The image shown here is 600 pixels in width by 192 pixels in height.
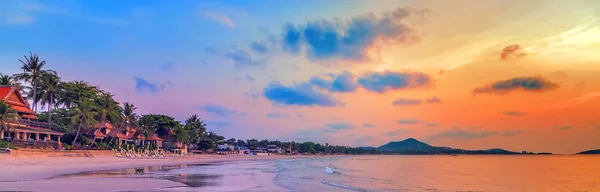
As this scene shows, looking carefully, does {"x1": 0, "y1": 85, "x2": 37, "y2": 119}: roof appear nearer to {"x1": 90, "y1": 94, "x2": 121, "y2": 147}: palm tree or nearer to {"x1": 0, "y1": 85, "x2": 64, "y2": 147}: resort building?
{"x1": 0, "y1": 85, "x2": 64, "y2": 147}: resort building

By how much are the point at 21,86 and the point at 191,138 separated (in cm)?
4020

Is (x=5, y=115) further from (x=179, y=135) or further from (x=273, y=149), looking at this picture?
(x=273, y=149)

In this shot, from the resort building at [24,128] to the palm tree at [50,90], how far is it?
4.42 meters

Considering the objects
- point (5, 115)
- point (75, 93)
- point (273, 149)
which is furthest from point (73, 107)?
point (273, 149)

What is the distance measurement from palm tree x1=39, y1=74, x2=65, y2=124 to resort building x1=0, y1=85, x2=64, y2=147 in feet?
14.5

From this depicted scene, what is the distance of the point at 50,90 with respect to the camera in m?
60.0

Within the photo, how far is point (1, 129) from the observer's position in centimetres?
4059

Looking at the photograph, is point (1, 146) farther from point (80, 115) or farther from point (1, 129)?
point (80, 115)

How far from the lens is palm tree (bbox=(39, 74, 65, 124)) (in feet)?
196

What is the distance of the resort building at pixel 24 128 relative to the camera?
1747 inches

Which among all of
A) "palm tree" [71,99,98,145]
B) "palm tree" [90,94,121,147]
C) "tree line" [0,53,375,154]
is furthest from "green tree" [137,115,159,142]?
"palm tree" [71,99,98,145]

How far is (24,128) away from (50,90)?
47.1 ft

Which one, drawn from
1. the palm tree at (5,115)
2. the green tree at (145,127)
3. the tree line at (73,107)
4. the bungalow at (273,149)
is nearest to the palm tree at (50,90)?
the tree line at (73,107)

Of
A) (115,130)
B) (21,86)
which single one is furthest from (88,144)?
(21,86)
